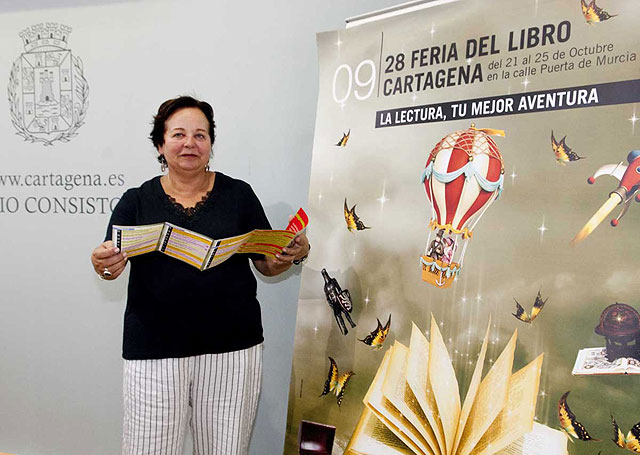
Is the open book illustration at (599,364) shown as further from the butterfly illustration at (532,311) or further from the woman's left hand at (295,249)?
the woman's left hand at (295,249)

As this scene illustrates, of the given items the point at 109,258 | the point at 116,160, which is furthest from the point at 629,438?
the point at 116,160

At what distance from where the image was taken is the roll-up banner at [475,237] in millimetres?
1239

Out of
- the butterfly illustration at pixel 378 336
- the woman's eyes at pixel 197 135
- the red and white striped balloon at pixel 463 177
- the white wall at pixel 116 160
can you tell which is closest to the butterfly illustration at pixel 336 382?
the butterfly illustration at pixel 378 336

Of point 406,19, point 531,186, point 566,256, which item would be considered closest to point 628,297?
point 566,256

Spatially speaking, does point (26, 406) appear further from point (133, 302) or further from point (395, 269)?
point (395, 269)

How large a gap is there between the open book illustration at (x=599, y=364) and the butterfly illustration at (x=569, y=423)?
0.07m

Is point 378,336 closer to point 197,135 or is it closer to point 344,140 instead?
point 344,140

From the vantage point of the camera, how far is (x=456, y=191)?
4.87ft

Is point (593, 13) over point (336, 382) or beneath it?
over

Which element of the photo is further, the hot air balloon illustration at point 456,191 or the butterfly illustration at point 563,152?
the hot air balloon illustration at point 456,191

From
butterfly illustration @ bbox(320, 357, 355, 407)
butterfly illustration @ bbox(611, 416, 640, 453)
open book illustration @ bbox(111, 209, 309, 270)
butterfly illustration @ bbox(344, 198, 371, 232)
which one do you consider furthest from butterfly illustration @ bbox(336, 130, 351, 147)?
butterfly illustration @ bbox(611, 416, 640, 453)

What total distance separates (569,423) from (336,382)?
670 millimetres

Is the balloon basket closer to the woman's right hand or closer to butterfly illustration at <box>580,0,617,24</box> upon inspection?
butterfly illustration at <box>580,0,617,24</box>

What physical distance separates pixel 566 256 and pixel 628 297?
0.15 meters
